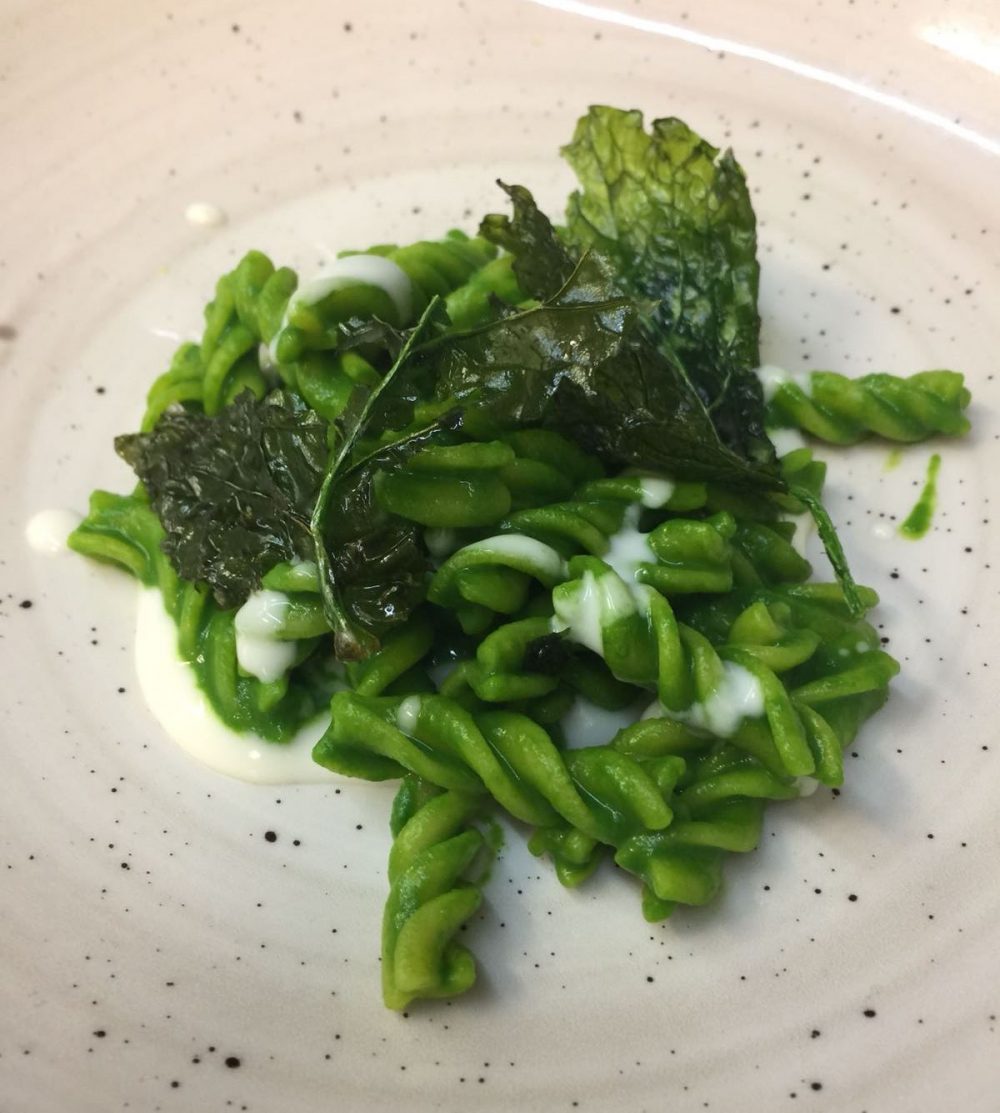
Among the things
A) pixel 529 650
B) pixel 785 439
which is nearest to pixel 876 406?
pixel 785 439

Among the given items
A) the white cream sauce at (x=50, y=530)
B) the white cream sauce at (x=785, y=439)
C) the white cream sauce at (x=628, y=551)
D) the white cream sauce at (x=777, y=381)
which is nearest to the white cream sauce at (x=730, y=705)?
the white cream sauce at (x=628, y=551)

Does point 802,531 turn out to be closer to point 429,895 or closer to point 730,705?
point 730,705

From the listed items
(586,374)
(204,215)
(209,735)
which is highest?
(204,215)

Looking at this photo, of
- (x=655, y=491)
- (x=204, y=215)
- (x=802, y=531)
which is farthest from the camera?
(x=204, y=215)

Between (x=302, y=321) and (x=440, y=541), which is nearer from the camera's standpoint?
(x=440, y=541)

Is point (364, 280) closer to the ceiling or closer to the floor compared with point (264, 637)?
closer to the ceiling

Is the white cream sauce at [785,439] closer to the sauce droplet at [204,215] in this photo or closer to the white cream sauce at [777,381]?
the white cream sauce at [777,381]

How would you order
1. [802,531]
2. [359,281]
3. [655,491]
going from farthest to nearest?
[802,531] → [359,281] → [655,491]
